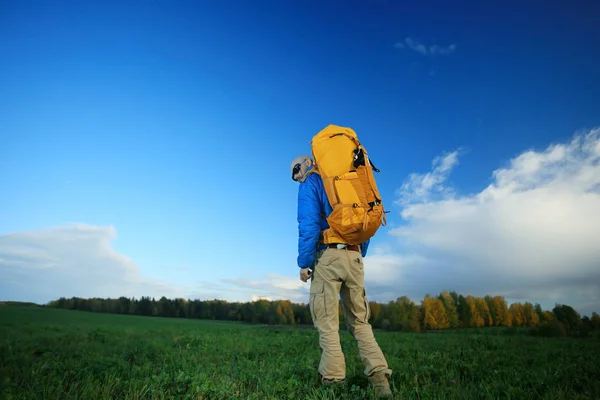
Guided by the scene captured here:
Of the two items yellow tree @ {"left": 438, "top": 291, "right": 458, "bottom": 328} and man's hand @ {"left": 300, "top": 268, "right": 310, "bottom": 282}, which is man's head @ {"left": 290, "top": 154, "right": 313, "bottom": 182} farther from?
yellow tree @ {"left": 438, "top": 291, "right": 458, "bottom": 328}

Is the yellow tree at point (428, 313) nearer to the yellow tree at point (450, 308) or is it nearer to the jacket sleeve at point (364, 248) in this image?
the yellow tree at point (450, 308)

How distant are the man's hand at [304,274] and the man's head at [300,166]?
143 cm

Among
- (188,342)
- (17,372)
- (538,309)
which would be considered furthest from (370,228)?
(538,309)

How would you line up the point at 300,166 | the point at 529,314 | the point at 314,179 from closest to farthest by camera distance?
the point at 314,179
the point at 300,166
the point at 529,314

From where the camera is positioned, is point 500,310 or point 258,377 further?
point 500,310

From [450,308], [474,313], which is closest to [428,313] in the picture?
[450,308]

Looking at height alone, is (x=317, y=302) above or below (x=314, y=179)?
below

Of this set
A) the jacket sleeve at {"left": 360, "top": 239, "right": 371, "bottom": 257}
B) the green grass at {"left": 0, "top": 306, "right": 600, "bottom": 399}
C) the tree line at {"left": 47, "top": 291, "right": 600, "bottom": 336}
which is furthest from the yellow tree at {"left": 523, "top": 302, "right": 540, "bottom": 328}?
the jacket sleeve at {"left": 360, "top": 239, "right": 371, "bottom": 257}

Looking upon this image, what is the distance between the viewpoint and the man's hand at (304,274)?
503 centimetres

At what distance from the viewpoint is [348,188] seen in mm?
4930

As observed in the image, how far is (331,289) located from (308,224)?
3.22ft

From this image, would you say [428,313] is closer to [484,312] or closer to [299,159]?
[484,312]

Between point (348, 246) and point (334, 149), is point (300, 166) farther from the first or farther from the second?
point (348, 246)

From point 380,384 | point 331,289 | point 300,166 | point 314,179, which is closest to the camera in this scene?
point 380,384
